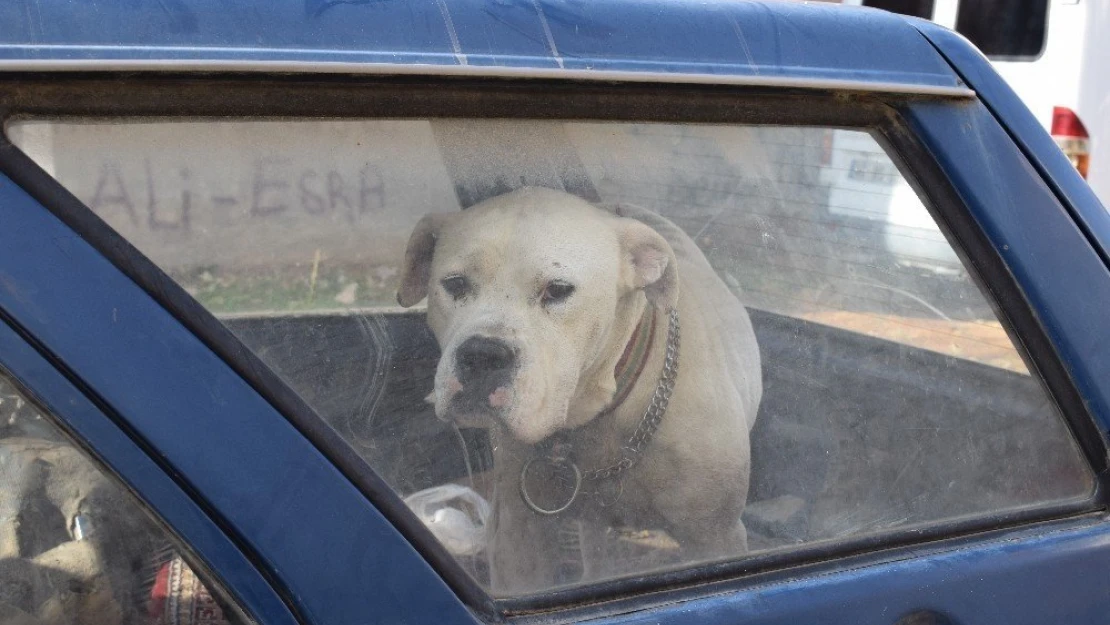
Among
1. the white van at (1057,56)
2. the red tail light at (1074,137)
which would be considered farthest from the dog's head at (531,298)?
the red tail light at (1074,137)

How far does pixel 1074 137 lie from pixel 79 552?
5.80 meters

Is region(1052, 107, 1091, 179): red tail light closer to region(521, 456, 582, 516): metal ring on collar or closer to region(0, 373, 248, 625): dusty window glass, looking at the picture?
region(521, 456, 582, 516): metal ring on collar

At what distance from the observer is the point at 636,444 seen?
135 cm

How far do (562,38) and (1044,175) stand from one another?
0.67m

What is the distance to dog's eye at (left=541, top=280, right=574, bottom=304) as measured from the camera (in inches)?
51.5

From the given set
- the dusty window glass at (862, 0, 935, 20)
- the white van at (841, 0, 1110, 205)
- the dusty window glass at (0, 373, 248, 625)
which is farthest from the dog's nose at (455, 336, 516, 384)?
the dusty window glass at (862, 0, 935, 20)

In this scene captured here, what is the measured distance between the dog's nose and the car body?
0.04 m

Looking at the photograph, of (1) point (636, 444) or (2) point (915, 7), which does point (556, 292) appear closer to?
(1) point (636, 444)

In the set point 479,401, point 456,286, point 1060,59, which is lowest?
point 479,401

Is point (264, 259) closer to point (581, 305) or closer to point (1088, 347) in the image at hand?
point (581, 305)

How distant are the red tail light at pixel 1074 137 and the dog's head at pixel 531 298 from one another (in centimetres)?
516

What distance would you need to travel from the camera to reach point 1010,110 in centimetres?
146

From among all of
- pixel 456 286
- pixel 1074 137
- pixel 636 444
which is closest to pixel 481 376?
pixel 456 286

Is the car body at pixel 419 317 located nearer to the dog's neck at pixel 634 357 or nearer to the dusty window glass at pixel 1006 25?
the dog's neck at pixel 634 357
